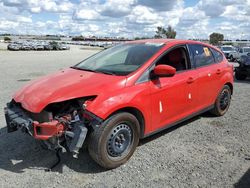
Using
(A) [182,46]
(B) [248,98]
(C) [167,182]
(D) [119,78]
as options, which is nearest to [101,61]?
(D) [119,78]

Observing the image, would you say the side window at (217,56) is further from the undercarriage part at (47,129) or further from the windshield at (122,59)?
the undercarriage part at (47,129)

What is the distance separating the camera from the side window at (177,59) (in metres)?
4.71

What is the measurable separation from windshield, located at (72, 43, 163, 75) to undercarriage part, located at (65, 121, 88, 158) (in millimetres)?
1088

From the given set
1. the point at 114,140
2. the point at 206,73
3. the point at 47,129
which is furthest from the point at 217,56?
the point at 47,129

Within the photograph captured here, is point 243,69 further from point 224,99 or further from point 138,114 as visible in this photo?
point 138,114

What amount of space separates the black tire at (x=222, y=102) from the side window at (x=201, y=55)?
0.76 m

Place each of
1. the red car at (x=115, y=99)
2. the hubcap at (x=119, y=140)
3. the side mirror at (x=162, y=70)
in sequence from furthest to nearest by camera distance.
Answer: the side mirror at (x=162, y=70) < the hubcap at (x=119, y=140) < the red car at (x=115, y=99)

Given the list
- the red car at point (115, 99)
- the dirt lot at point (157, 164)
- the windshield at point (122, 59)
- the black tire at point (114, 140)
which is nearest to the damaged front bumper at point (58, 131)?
the red car at point (115, 99)

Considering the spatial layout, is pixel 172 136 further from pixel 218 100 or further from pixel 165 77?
pixel 218 100

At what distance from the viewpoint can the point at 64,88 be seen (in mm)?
3830

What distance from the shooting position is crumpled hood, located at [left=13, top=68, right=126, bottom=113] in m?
3.65

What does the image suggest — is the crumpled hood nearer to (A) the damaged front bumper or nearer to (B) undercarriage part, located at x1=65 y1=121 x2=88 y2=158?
(A) the damaged front bumper

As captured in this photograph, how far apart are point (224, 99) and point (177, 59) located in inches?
75.1

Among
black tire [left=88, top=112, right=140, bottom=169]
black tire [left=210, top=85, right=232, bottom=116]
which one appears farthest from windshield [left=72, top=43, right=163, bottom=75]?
black tire [left=210, top=85, right=232, bottom=116]
